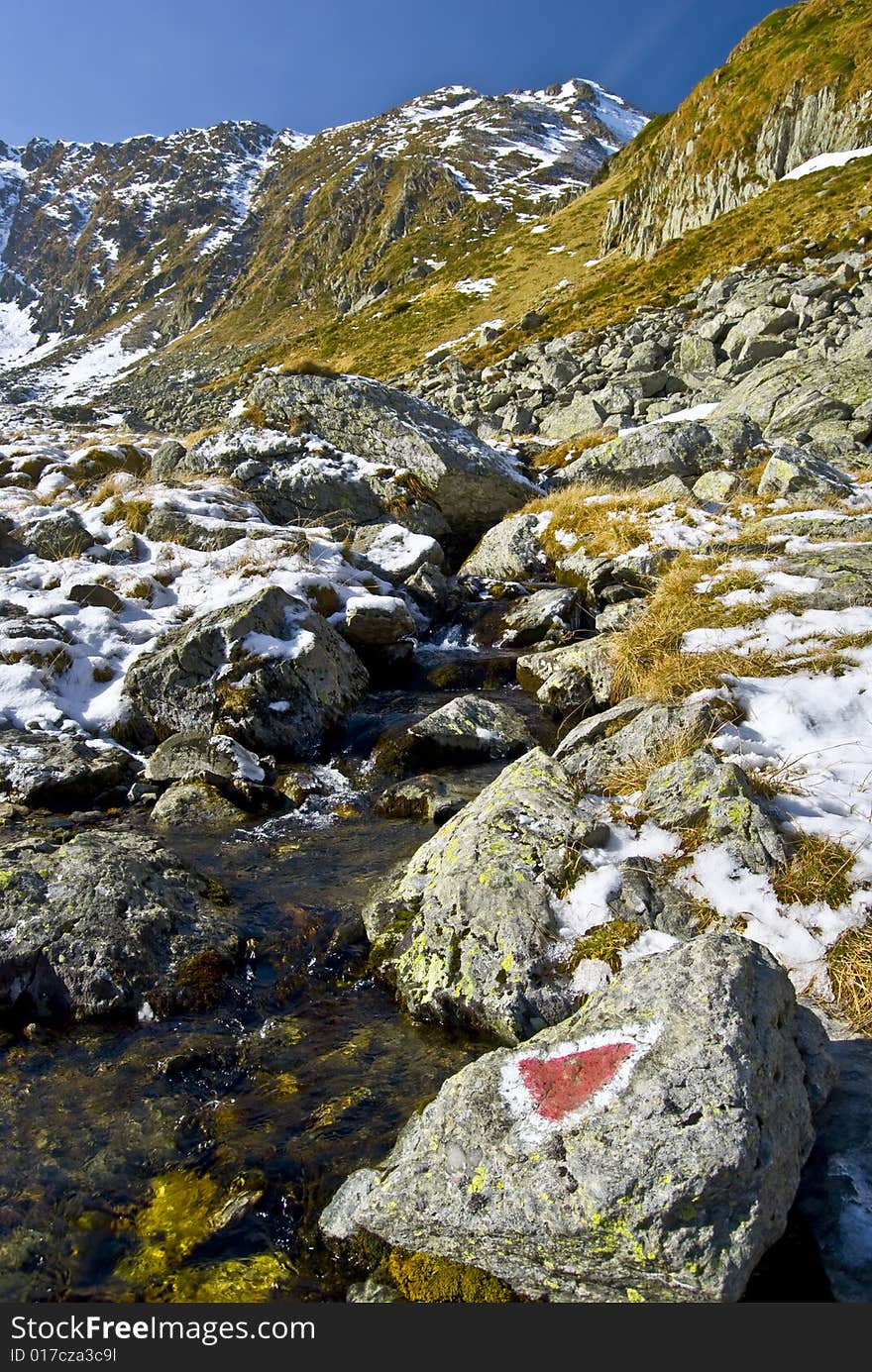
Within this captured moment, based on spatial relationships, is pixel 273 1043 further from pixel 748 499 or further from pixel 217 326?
pixel 217 326

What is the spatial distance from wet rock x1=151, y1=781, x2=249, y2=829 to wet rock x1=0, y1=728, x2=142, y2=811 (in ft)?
3.26

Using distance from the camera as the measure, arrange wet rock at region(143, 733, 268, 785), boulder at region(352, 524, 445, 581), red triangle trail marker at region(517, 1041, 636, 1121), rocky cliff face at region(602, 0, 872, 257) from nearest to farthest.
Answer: red triangle trail marker at region(517, 1041, 636, 1121)
wet rock at region(143, 733, 268, 785)
boulder at region(352, 524, 445, 581)
rocky cliff face at region(602, 0, 872, 257)

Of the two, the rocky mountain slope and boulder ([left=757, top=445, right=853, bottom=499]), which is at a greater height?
boulder ([left=757, top=445, right=853, bottom=499])

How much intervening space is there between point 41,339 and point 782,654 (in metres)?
185

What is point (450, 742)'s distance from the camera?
9461mm

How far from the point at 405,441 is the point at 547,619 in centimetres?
808

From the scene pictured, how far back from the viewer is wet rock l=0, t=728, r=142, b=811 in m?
8.63

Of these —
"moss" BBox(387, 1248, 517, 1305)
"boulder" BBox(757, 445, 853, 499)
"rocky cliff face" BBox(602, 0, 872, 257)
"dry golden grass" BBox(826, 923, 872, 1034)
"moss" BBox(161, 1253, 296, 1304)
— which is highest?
"rocky cliff face" BBox(602, 0, 872, 257)

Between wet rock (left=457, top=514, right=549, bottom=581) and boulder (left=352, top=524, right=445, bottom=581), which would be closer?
boulder (left=352, top=524, right=445, bottom=581)

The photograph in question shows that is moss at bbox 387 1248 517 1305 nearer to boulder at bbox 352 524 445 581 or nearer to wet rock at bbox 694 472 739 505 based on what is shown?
boulder at bbox 352 524 445 581

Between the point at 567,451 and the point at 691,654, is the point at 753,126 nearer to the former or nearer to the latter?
the point at 567,451

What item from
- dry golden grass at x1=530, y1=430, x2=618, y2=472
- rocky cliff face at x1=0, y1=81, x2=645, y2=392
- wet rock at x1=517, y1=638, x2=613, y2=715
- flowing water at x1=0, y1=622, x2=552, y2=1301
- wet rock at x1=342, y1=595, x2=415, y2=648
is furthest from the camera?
rocky cliff face at x1=0, y1=81, x2=645, y2=392

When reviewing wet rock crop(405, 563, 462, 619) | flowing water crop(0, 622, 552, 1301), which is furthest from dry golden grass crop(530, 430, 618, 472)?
flowing water crop(0, 622, 552, 1301)

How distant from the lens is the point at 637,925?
493 centimetres
